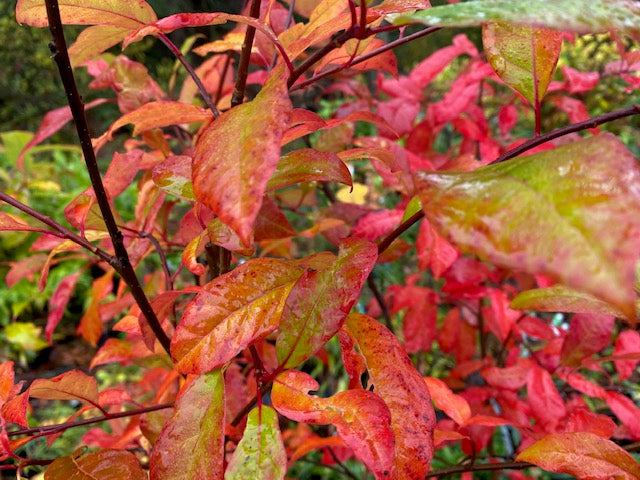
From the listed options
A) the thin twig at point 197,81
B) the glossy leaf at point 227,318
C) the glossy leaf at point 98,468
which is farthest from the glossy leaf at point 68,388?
the thin twig at point 197,81

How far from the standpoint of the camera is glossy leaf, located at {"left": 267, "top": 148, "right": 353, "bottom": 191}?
15.6 inches

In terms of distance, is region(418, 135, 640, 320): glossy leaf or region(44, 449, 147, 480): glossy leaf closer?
region(418, 135, 640, 320): glossy leaf

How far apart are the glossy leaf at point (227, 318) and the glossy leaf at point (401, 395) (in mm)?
78

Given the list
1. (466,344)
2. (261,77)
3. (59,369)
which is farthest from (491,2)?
(59,369)

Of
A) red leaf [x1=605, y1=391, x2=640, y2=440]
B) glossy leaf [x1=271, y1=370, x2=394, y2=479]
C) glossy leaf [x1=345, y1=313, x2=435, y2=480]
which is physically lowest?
red leaf [x1=605, y1=391, x2=640, y2=440]

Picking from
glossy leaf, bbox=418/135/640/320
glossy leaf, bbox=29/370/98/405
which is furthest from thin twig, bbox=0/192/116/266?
glossy leaf, bbox=418/135/640/320

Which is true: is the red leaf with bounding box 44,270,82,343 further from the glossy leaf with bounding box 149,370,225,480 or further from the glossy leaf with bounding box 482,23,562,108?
the glossy leaf with bounding box 482,23,562,108

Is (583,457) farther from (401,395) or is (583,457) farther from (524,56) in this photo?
(524,56)

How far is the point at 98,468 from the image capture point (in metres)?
0.45

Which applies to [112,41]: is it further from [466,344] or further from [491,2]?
[466,344]

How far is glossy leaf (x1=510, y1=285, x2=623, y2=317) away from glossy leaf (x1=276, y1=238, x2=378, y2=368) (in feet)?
0.54

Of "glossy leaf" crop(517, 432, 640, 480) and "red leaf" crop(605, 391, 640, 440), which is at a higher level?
"glossy leaf" crop(517, 432, 640, 480)

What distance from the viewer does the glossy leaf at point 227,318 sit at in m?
0.36

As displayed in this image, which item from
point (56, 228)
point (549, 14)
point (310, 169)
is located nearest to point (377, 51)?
point (310, 169)
